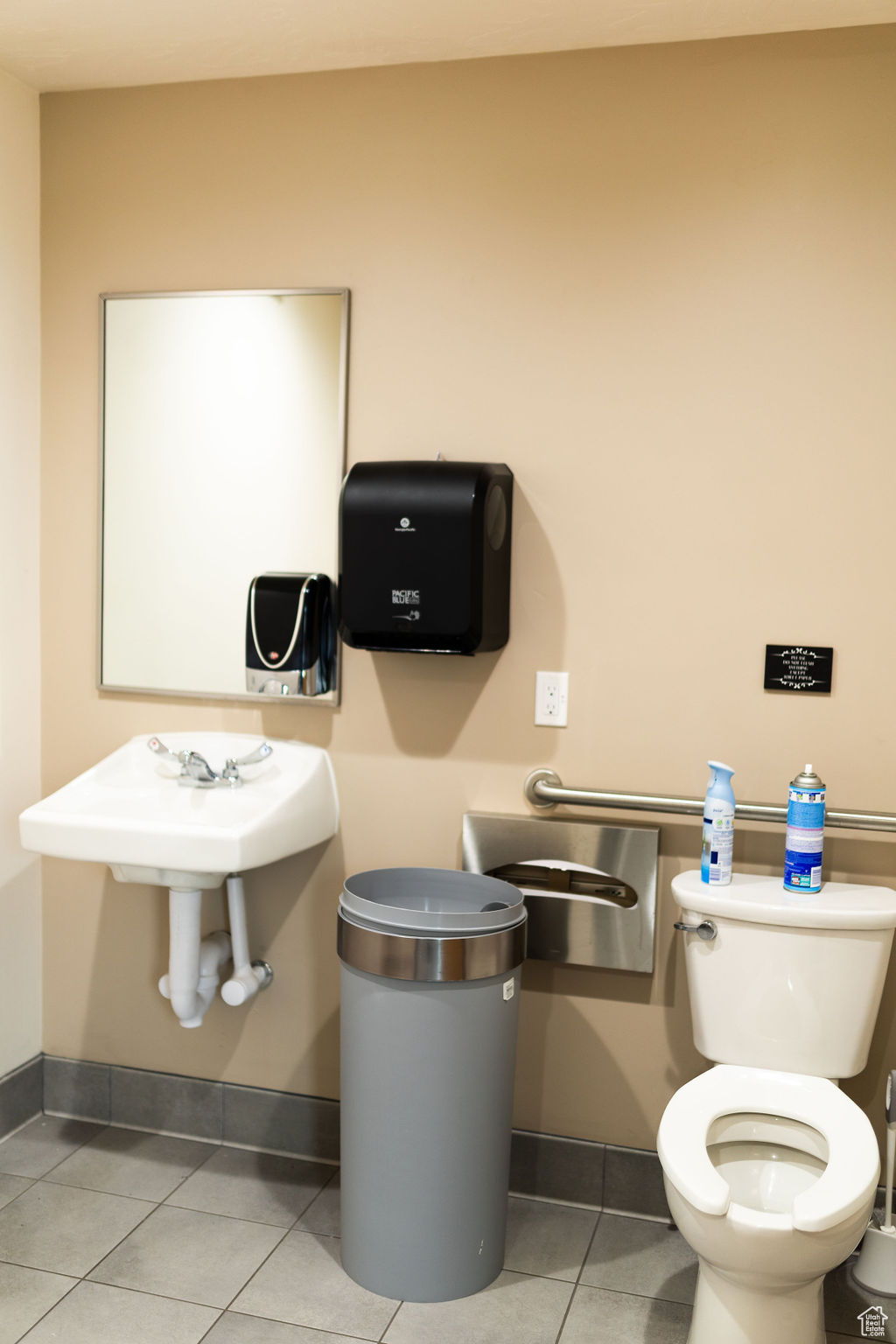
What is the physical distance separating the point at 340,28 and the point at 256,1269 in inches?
97.8

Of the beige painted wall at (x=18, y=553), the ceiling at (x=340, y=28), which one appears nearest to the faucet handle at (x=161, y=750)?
the beige painted wall at (x=18, y=553)

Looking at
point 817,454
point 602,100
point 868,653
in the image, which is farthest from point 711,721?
point 602,100

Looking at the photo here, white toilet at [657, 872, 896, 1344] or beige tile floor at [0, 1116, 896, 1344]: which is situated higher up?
white toilet at [657, 872, 896, 1344]

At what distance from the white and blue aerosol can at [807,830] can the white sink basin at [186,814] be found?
102 cm

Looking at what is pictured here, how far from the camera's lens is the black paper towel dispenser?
225 cm

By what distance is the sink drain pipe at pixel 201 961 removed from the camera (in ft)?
8.21

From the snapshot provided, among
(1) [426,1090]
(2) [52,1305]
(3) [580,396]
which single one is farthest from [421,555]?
(2) [52,1305]

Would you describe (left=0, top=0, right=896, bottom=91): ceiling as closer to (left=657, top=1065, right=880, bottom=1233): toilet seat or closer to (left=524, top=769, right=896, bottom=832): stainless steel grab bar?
(left=524, top=769, right=896, bottom=832): stainless steel grab bar

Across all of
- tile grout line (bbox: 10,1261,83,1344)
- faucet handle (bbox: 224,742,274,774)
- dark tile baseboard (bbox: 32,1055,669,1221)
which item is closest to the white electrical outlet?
faucet handle (bbox: 224,742,274,774)

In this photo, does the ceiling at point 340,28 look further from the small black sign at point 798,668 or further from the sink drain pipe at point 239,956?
the sink drain pipe at point 239,956

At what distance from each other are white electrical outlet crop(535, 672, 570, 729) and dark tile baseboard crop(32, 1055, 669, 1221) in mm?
933

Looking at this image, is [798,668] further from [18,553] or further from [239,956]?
[18,553]

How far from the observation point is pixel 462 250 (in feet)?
8.02

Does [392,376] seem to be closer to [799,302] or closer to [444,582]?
[444,582]
